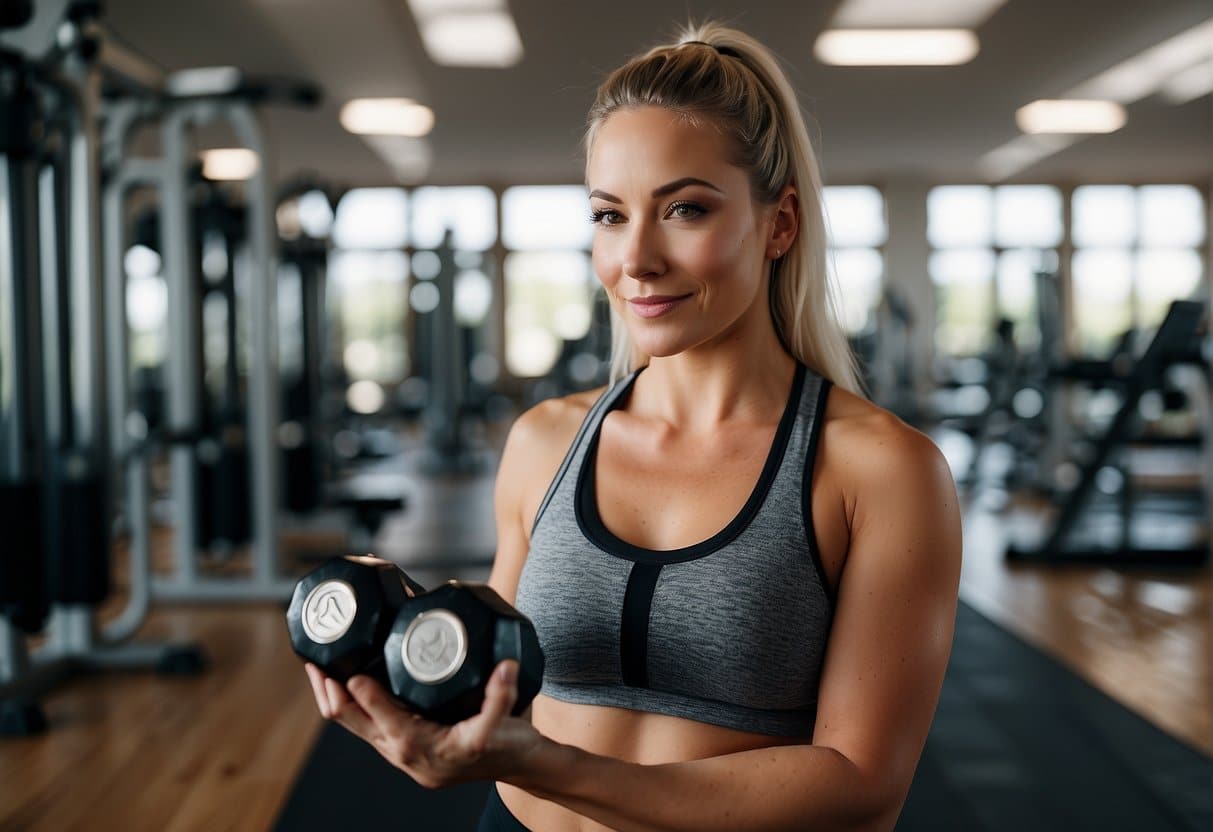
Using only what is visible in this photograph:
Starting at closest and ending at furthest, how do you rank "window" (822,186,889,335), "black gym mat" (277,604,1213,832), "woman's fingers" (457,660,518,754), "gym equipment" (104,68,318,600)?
"woman's fingers" (457,660,518,754)
"black gym mat" (277,604,1213,832)
"gym equipment" (104,68,318,600)
"window" (822,186,889,335)

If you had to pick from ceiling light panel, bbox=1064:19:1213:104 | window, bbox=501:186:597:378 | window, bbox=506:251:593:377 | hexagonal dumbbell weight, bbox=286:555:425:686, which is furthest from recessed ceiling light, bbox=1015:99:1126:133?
hexagonal dumbbell weight, bbox=286:555:425:686

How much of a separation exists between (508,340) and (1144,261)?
644cm

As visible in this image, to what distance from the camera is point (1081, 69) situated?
6.62 meters

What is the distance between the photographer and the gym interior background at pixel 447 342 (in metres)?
2.23

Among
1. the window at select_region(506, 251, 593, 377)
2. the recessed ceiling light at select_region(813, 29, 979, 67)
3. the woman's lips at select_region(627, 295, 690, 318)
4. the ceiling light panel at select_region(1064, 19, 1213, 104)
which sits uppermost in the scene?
the ceiling light panel at select_region(1064, 19, 1213, 104)

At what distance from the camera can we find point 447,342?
7.12 m

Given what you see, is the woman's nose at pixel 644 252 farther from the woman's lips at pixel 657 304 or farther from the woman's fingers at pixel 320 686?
the woman's fingers at pixel 320 686

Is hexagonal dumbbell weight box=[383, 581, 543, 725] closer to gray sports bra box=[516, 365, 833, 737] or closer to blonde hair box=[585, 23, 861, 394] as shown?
gray sports bra box=[516, 365, 833, 737]

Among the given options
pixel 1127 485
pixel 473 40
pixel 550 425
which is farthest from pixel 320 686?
pixel 473 40

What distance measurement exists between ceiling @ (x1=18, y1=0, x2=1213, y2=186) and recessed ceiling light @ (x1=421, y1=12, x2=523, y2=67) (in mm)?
87

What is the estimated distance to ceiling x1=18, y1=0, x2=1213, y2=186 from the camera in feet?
17.6

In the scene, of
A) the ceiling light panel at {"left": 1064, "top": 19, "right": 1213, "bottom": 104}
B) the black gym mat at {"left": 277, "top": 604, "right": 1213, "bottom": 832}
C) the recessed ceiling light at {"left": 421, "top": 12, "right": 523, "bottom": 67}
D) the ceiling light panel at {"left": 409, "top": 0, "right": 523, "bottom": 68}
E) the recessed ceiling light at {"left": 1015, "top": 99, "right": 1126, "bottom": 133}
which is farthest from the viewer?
the recessed ceiling light at {"left": 1015, "top": 99, "right": 1126, "bottom": 133}

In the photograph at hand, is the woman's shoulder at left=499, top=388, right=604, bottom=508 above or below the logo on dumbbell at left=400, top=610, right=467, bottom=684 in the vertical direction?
above

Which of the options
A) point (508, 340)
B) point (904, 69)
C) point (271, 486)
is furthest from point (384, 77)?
point (508, 340)
